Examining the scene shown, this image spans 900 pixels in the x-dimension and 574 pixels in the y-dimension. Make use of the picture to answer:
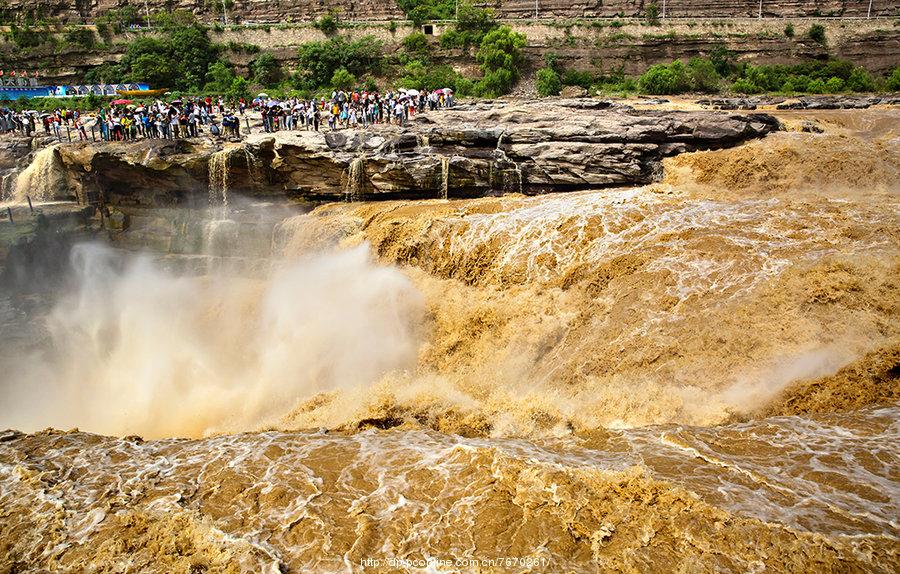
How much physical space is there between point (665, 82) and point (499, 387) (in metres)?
24.5

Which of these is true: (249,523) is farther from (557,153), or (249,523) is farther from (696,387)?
(557,153)

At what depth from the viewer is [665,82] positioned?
2886 cm

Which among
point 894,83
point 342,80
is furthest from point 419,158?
point 894,83

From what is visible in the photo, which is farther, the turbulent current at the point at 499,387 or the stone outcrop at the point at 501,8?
the stone outcrop at the point at 501,8

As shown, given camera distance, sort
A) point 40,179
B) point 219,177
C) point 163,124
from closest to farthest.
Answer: point 219,177, point 40,179, point 163,124

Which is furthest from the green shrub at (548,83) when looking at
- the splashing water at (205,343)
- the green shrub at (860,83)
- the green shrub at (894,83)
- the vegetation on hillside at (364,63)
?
the splashing water at (205,343)

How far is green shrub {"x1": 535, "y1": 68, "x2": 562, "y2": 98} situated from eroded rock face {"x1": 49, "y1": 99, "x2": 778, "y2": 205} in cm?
1679

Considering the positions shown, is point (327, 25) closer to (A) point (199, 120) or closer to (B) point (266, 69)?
(B) point (266, 69)

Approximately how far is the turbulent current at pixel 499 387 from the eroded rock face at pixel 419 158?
0.65 metres

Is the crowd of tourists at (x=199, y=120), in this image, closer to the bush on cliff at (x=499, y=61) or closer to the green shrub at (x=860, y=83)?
the bush on cliff at (x=499, y=61)

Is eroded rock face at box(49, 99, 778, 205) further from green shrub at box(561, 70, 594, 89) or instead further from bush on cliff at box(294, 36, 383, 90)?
bush on cliff at box(294, 36, 383, 90)

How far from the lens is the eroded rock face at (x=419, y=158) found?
1405cm

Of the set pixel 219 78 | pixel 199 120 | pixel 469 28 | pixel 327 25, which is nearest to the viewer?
pixel 199 120

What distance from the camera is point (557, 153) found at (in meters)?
14.2
